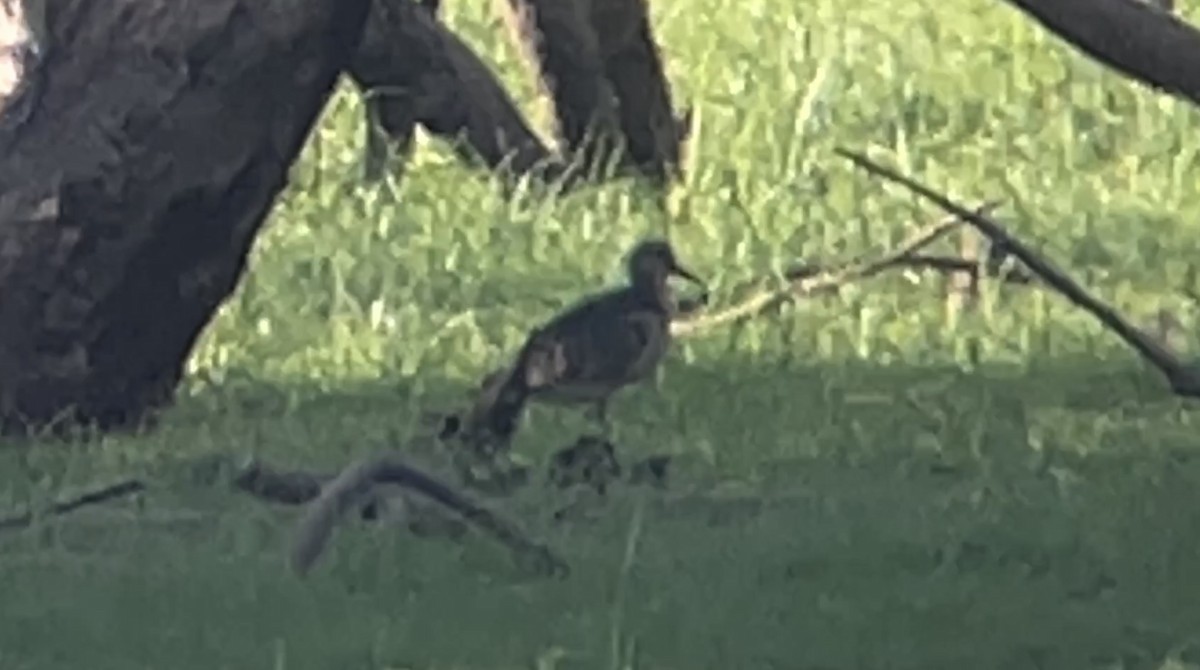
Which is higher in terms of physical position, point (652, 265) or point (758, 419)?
point (652, 265)

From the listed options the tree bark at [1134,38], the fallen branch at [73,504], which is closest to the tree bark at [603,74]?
the fallen branch at [73,504]

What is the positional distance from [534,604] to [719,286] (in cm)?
253

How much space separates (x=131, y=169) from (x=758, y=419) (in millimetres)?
1058

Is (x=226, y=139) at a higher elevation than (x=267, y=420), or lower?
higher

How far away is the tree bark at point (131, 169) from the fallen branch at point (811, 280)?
750 millimetres

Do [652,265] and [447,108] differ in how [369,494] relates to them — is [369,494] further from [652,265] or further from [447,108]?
[447,108]

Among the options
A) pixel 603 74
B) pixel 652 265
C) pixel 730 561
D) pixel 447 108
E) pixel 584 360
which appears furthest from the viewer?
pixel 603 74

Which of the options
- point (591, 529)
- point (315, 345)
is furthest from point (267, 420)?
point (591, 529)

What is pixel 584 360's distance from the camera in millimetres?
6137

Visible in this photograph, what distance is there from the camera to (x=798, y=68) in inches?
382

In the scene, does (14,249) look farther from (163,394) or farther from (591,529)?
(591,529)

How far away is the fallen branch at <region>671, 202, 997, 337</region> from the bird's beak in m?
0.07

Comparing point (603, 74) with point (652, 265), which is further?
point (603, 74)

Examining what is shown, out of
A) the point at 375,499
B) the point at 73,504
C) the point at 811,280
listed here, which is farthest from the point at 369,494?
the point at 811,280
